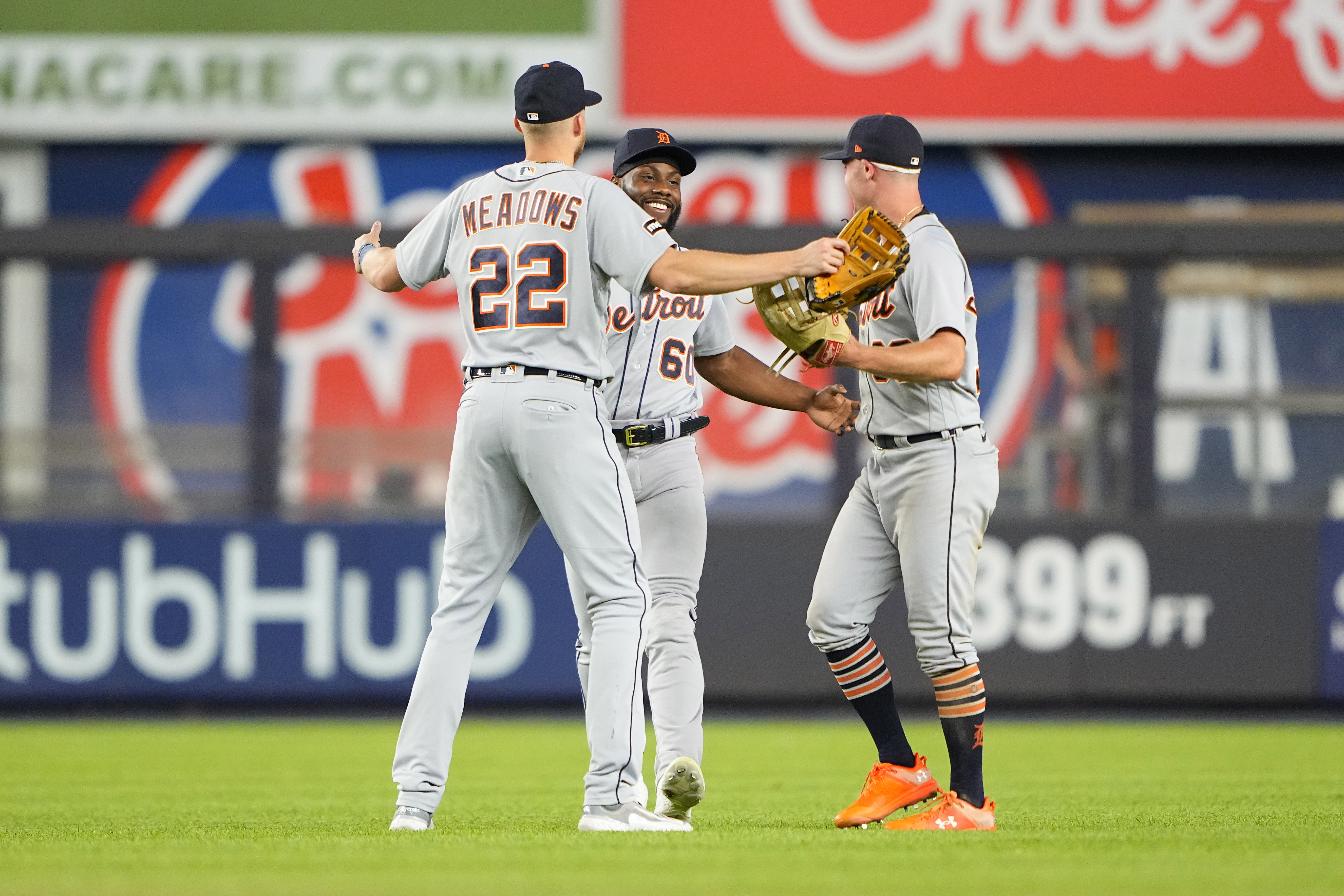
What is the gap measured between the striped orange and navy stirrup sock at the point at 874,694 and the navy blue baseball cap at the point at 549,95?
1.84m

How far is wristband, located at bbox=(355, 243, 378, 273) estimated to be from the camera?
5.23 meters

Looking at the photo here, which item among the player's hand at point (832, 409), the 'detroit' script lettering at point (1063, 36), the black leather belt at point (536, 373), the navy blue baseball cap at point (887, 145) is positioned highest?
the 'detroit' script lettering at point (1063, 36)

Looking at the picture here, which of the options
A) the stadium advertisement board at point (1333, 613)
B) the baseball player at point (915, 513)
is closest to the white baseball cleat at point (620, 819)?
the baseball player at point (915, 513)

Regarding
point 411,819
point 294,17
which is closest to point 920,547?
point 411,819

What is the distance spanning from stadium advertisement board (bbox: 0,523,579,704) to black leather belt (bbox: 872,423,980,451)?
4.92 metres

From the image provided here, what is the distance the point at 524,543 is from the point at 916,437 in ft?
4.00

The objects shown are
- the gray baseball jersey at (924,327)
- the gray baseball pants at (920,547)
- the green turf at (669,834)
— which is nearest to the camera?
the green turf at (669,834)

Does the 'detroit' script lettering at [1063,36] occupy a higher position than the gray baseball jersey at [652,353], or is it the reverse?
the 'detroit' script lettering at [1063,36]

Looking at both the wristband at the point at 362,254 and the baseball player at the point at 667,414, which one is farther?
the baseball player at the point at 667,414

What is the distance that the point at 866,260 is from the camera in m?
4.89

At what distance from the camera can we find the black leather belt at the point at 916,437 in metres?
5.16

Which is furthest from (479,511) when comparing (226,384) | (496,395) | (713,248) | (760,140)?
(760,140)

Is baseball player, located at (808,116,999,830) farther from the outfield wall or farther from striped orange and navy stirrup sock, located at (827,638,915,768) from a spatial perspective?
the outfield wall

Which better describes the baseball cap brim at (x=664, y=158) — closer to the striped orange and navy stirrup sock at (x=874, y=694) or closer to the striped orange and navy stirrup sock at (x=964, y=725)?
the striped orange and navy stirrup sock at (x=874, y=694)
